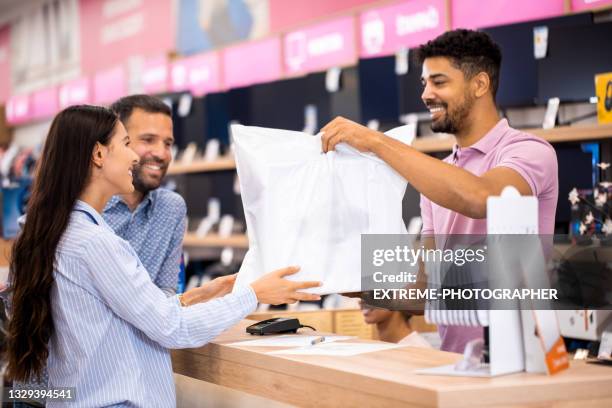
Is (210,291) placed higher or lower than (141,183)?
lower

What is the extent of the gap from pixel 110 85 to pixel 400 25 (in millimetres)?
4594

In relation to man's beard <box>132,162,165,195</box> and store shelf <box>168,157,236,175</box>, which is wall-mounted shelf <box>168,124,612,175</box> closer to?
man's beard <box>132,162,165,195</box>

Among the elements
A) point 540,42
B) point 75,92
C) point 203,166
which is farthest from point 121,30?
point 540,42

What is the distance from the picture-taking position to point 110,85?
8852 millimetres

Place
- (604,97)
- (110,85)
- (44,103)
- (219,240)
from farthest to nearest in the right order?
(44,103) → (110,85) → (219,240) → (604,97)

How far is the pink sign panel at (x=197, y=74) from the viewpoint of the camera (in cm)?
702

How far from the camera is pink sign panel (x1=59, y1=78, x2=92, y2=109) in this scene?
30.7 feet

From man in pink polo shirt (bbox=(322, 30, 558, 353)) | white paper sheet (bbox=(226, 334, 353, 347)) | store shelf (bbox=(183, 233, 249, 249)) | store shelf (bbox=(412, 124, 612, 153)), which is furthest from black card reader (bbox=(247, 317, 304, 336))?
store shelf (bbox=(183, 233, 249, 249))

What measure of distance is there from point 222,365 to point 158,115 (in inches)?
50.6

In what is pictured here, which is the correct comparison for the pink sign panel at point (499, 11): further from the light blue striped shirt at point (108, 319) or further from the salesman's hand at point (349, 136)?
the light blue striped shirt at point (108, 319)

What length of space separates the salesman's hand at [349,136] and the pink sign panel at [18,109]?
883 cm

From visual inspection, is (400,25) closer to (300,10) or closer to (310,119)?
(310,119)

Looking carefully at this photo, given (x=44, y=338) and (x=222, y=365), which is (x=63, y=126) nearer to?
(x=44, y=338)

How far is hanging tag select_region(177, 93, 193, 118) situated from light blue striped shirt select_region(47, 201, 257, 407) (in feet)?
14.0
